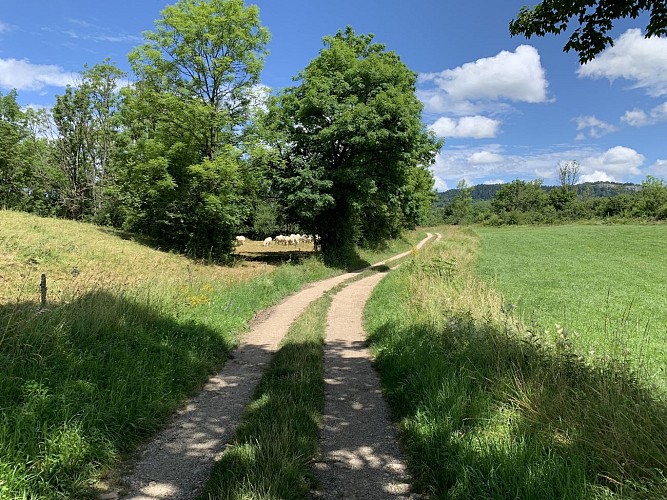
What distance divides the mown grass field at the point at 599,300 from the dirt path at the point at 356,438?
3.16 m

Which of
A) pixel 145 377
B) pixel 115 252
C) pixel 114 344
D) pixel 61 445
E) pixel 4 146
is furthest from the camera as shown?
pixel 4 146

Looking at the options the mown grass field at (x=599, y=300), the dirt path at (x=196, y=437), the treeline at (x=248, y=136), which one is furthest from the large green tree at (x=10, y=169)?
the mown grass field at (x=599, y=300)

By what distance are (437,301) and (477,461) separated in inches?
255

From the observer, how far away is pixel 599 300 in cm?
1338

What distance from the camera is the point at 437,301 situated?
33.5ft

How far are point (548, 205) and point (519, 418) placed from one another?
115331 mm

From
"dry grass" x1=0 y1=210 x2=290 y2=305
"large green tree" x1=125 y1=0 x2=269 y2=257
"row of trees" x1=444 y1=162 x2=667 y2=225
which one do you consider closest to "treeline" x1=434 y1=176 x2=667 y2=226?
"row of trees" x1=444 y1=162 x2=667 y2=225

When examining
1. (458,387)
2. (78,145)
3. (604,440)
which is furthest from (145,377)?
(78,145)

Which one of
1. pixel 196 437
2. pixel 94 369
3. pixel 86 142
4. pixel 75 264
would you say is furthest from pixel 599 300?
pixel 86 142

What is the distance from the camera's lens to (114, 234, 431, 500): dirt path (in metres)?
3.90

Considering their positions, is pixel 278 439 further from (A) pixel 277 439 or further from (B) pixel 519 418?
(B) pixel 519 418

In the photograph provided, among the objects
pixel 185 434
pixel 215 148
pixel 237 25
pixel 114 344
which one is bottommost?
pixel 185 434

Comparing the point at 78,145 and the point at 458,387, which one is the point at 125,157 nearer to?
the point at 78,145

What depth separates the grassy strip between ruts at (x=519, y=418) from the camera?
3.44 m
